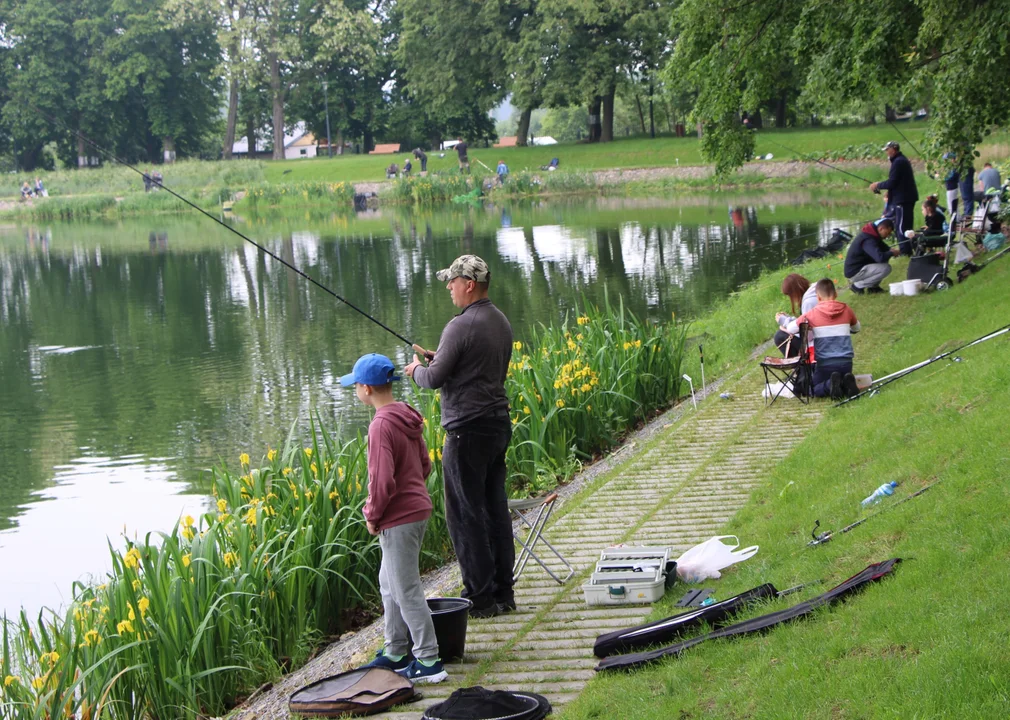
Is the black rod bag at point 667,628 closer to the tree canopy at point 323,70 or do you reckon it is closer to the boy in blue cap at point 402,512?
the boy in blue cap at point 402,512

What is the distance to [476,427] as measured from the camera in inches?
224

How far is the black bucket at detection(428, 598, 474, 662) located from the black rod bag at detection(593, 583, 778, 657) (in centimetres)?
62

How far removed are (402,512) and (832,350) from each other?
5681 millimetres

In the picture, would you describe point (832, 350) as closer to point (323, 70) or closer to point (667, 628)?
point (667, 628)

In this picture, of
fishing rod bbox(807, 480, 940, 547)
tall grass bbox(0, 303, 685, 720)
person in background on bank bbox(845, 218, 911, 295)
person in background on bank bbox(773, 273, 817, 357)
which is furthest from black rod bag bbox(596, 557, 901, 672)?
person in background on bank bbox(845, 218, 911, 295)

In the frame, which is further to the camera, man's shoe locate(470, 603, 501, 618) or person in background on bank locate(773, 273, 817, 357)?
person in background on bank locate(773, 273, 817, 357)

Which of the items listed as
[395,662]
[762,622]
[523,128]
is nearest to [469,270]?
[395,662]

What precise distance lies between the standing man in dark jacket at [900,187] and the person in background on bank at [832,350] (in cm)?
646

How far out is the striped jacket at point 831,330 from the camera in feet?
32.2

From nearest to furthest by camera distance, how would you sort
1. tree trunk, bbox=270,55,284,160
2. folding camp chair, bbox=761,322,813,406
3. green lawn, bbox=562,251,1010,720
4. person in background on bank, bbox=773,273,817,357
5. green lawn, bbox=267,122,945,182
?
green lawn, bbox=562,251,1010,720
folding camp chair, bbox=761,322,813,406
person in background on bank, bbox=773,273,817,357
green lawn, bbox=267,122,945,182
tree trunk, bbox=270,55,284,160

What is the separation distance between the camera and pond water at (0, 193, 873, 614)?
37.3 feet

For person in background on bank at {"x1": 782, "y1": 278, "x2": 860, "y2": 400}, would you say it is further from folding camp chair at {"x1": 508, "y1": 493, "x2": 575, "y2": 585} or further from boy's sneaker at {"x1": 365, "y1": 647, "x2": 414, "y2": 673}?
boy's sneaker at {"x1": 365, "y1": 647, "x2": 414, "y2": 673}

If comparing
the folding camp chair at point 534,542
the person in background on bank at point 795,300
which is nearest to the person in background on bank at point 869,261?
the person in background on bank at point 795,300

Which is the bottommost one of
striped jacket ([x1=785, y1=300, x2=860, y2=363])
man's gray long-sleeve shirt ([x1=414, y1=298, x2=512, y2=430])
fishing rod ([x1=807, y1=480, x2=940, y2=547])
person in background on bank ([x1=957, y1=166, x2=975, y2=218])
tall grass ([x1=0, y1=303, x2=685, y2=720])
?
tall grass ([x1=0, y1=303, x2=685, y2=720])
